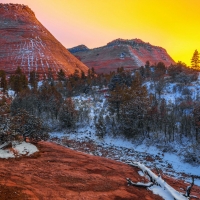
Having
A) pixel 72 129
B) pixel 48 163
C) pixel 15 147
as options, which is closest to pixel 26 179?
pixel 48 163

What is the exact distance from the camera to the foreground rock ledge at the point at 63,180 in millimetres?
7421

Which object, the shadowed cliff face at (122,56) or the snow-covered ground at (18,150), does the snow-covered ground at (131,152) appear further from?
the shadowed cliff face at (122,56)

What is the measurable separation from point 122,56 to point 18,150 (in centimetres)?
9253

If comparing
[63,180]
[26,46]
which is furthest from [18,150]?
[26,46]

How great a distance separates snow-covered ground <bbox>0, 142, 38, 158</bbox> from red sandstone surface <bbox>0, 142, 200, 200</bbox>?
1.66 feet

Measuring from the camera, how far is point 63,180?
29.6 ft

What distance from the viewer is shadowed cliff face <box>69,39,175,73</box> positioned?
96.7 m

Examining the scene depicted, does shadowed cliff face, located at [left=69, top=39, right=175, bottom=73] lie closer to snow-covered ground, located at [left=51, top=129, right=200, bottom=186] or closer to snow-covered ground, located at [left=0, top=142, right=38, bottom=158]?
snow-covered ground, located at [left=51, top=129, right=200, bottom=186]

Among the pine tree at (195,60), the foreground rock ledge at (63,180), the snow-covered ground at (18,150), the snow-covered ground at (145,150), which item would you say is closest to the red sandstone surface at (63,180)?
the foreground rock ledge at (63,180)

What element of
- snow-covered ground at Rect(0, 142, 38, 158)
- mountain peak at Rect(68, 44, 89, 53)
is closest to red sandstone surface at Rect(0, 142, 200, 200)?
snow-covered ground at Rect(0, 142, 38, 158)

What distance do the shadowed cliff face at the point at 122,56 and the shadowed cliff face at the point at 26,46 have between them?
2400 cm

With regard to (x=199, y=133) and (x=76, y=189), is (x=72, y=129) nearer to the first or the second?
(x=199, y=133)

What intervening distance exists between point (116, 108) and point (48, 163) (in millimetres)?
16500

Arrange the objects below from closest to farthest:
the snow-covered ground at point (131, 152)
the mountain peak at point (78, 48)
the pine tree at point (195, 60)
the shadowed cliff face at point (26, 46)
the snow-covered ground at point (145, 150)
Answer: the snow-covered ground at point (131, 152)
the snow-covered ground at point (145, 150)
the pine tree at point (195, 60)
the shadowed cliff face at point (26, 46)
the mountain peak at point (78, 48)
